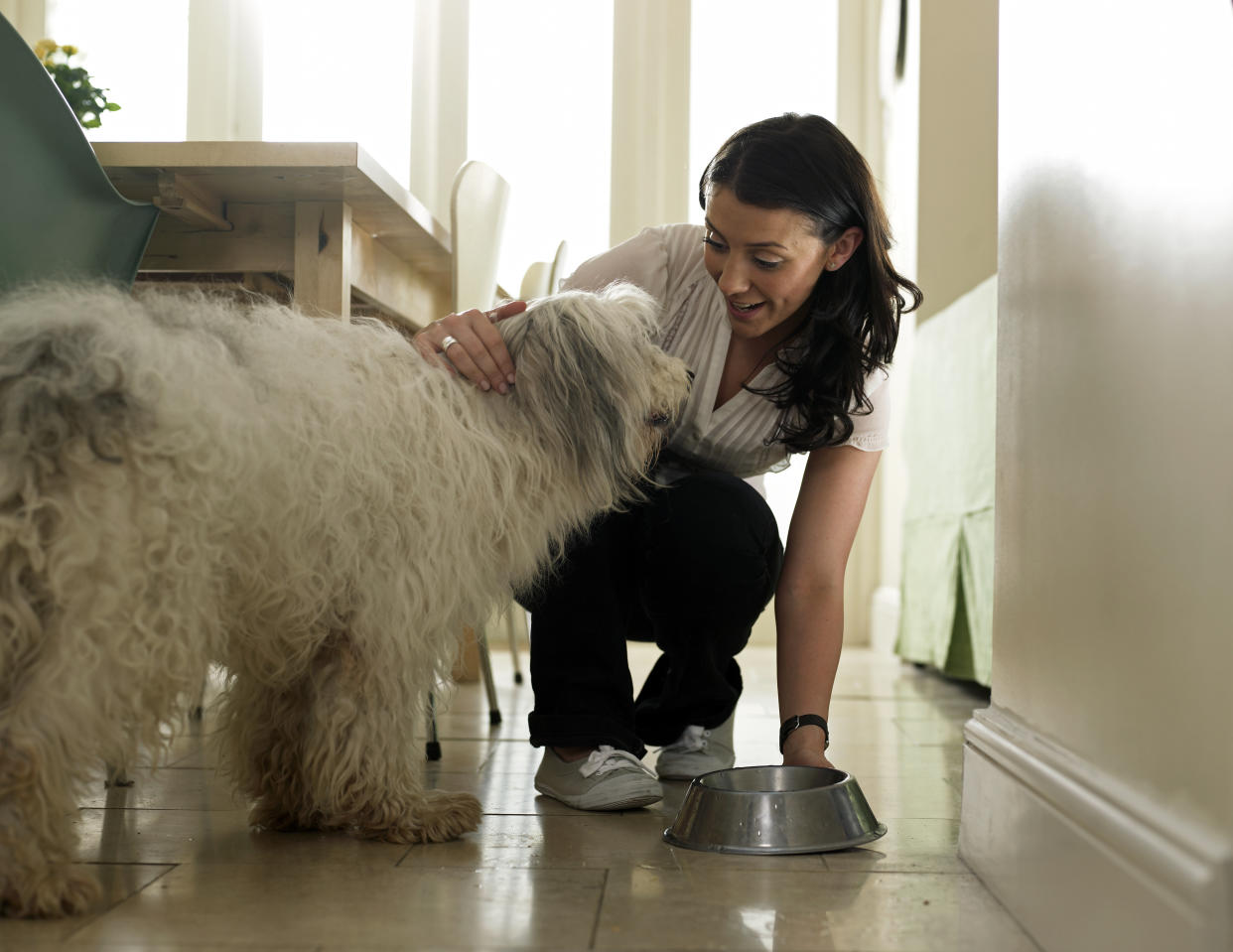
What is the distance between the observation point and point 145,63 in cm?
512

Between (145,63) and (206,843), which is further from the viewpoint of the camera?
(145,63)

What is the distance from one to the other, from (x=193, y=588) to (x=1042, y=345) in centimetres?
101


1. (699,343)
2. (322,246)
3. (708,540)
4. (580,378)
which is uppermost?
(322,246)

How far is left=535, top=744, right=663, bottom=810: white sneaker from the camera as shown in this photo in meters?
1.84

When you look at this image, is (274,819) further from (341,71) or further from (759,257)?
(341,71)

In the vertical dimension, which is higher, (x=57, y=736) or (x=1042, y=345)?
(x=1042, y=345)

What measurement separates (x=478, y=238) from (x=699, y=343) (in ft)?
3.24

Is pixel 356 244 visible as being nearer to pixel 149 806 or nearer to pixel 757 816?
pixel 149 806

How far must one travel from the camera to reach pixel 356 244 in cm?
248

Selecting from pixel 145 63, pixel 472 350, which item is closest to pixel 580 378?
pixel 472 350

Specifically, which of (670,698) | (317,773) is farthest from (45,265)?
(670,698)

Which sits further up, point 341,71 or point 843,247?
point 341,71

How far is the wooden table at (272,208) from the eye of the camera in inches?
83.3

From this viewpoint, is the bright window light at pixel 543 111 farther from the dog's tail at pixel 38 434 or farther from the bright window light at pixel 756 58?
the dog's tail at pixel 38 434
